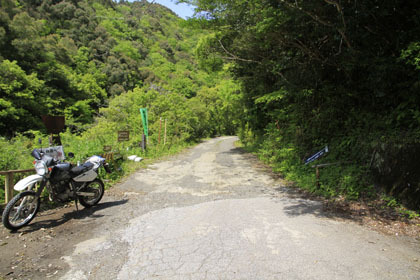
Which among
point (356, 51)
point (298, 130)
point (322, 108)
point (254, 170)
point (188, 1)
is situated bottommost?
point (254, 170)

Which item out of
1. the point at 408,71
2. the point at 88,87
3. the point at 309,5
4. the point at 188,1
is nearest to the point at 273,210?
the point at 408,71

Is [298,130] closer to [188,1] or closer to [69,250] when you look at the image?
[188,1]

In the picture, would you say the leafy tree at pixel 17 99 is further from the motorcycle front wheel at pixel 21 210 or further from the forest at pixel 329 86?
the motorcycle front wheel at pixel 21 210

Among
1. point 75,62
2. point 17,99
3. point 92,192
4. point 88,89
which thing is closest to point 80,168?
point 92,192

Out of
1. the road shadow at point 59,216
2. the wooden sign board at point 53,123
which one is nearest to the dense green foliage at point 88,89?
the wooden sign board at point 53,123

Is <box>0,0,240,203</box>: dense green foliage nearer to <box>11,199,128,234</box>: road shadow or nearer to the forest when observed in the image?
the forest

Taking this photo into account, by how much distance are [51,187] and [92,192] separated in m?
0.86

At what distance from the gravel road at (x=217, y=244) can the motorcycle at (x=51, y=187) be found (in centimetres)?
27

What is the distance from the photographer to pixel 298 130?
7.93 meters

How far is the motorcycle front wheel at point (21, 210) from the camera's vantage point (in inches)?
149

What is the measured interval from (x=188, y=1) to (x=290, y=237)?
27.9 feet

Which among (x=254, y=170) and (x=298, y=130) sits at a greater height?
(x=298, y=130)

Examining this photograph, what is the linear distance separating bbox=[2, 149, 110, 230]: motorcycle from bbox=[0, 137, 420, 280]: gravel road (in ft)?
0.89

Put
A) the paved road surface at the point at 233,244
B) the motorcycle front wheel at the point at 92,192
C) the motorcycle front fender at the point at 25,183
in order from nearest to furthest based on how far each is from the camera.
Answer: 1. the paved road surface at the point at 233,244
2. the motorcycle front fender at the point at 25,183
3. the motorcycle front wheel at the point at 92,192
